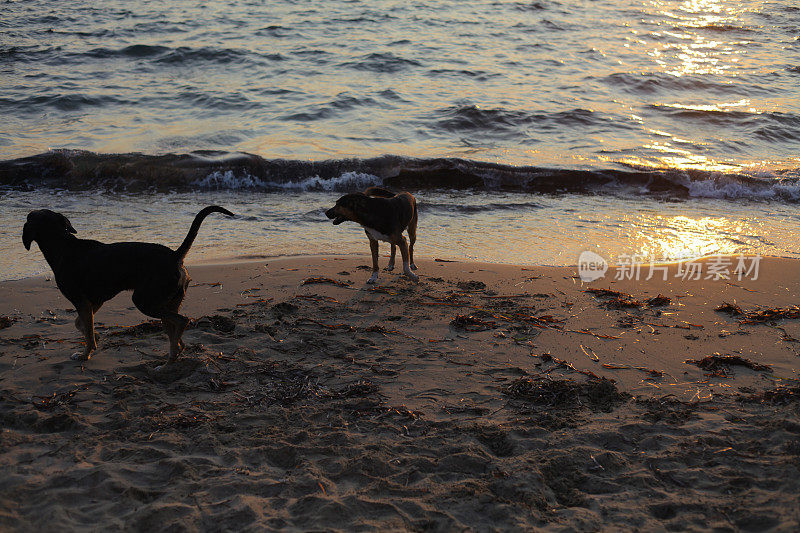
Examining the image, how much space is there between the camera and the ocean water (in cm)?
977

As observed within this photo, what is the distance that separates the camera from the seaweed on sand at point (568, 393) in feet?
15.0

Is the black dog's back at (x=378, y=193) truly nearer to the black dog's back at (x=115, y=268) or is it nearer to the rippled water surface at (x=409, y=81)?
the black dog's back at (x=115, y=268)

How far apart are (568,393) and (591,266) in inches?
134

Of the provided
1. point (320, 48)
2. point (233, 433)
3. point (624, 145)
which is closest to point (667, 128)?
point (624, 145)

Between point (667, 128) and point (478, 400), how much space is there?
1280 cm

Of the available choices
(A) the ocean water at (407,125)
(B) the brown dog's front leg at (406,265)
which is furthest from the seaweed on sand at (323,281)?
(A) the ocean water at (407,125)

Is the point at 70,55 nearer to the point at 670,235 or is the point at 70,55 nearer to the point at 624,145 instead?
the point at 624,145

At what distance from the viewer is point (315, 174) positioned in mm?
12375

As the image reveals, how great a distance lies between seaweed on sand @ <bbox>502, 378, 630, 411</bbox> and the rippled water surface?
879 cm

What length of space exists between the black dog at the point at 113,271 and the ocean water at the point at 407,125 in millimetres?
2482

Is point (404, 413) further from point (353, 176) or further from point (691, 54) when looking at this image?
point (691, 54)

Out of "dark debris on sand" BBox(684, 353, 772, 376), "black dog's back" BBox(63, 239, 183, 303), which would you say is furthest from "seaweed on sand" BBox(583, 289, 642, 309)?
"black dog's back" BBox(63, 239, 183, 303)
